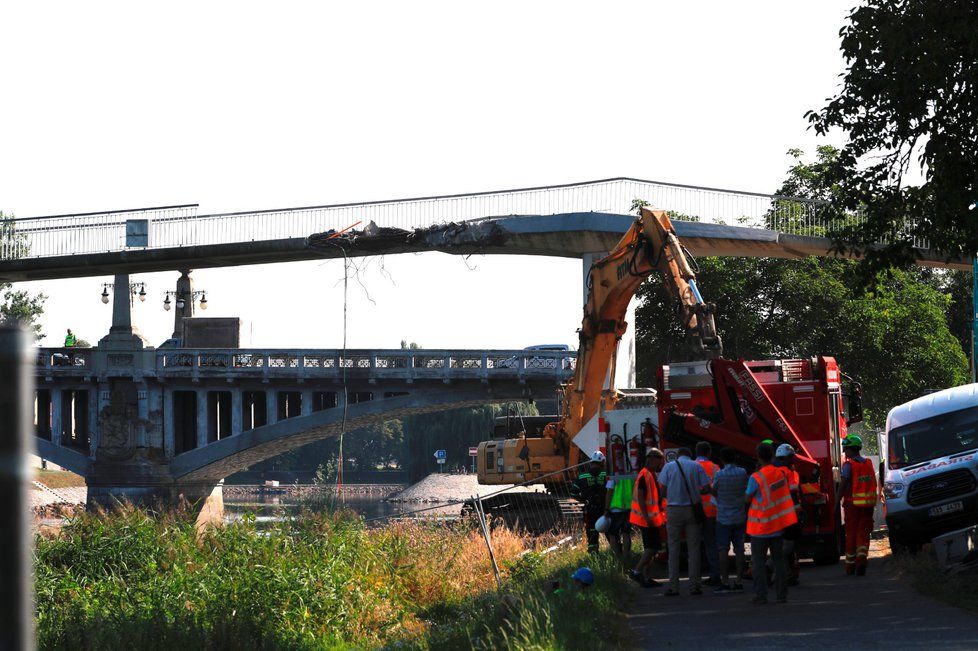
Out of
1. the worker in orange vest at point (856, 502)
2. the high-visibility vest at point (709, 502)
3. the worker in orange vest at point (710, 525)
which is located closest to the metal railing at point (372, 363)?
the worker in orange vest at point (856, 502)

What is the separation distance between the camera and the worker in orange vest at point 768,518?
1266cm

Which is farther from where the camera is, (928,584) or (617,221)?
(617,221)

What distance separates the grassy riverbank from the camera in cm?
1158

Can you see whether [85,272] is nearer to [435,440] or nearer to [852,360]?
[852,360]

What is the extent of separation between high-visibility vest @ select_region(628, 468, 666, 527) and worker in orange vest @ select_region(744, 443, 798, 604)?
70.8 inches

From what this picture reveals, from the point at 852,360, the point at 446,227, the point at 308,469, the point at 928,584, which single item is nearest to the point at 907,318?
the point at 852,360

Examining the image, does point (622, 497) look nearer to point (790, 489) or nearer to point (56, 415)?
point (790, 489)

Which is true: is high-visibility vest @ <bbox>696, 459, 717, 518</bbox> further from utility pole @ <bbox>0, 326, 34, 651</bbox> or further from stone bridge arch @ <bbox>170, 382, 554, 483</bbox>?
stone bridge arch @ <bbox>170, 382, 554, 483</bbox>

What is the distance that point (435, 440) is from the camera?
315ft

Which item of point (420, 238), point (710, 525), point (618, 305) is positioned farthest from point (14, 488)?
point (420, 238)

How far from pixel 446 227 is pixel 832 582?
24975mm

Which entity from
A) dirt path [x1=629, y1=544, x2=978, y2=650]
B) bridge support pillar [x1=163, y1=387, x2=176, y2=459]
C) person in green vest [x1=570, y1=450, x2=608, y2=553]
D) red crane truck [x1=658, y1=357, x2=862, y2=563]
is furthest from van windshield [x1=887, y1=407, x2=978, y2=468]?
bridge support pillar [x1=163, y1=387, x2=176, y2=459]

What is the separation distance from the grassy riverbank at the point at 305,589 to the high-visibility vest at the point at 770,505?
1.63m

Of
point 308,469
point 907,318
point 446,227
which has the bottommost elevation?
point 308,469
